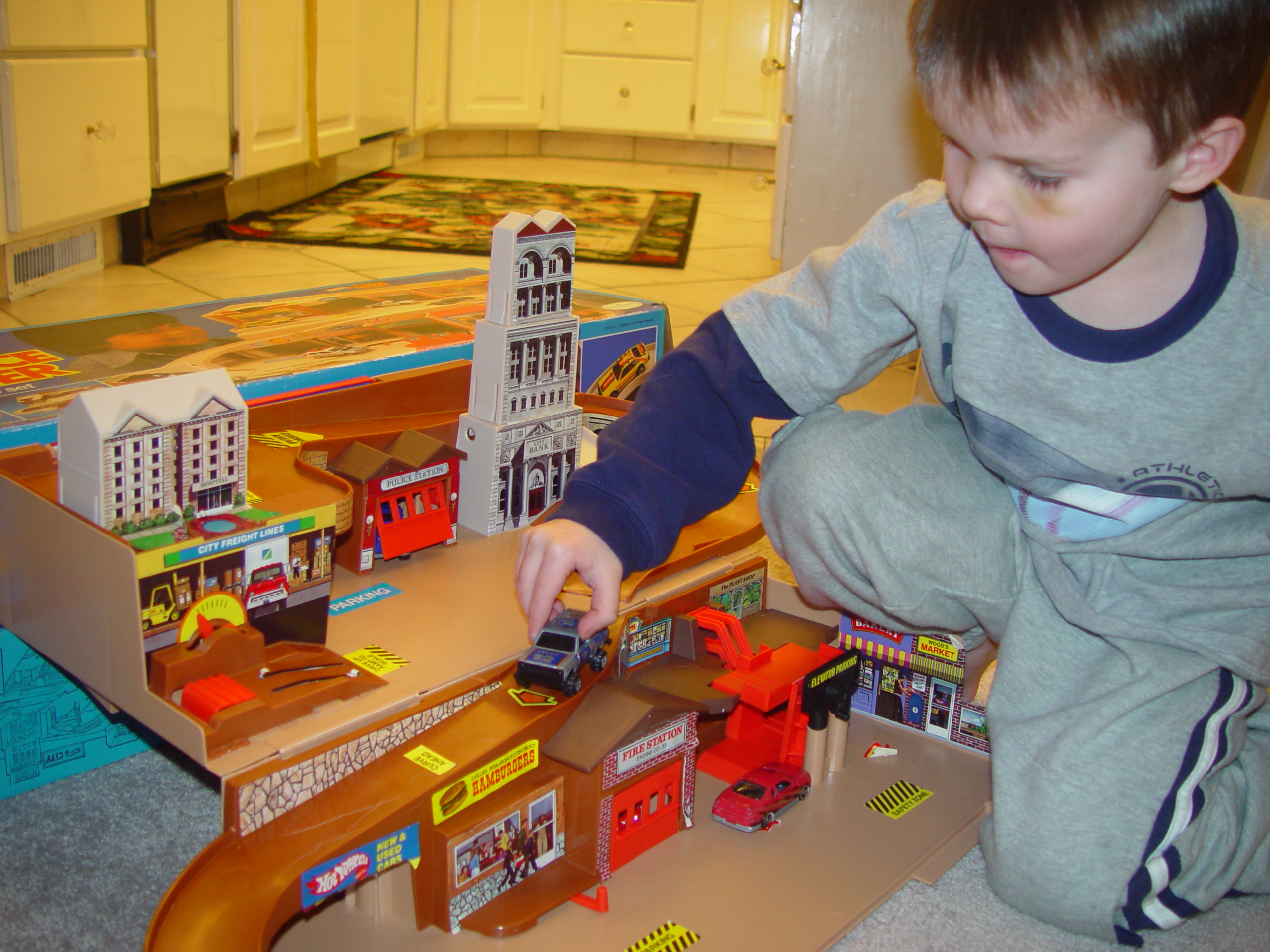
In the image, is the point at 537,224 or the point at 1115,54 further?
the point at 537,224

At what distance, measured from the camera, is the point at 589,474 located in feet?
2.38

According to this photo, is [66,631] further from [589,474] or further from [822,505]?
[822,505]

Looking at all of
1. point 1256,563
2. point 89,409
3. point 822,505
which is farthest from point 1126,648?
point 89,409

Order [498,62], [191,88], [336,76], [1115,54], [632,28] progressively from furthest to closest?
1. [632,28]
2. [498,62]
3. [336,76]
4. [191,88]
5. [1115,54]

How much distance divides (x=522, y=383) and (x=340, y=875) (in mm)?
412

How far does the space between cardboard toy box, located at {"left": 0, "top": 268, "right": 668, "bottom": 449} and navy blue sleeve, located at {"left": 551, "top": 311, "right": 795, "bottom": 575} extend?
0.29 meters

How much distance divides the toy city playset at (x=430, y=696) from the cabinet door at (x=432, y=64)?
7.67 ft

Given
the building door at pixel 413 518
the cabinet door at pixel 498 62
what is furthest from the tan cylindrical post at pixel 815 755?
the cabinet door at pixel 498 62

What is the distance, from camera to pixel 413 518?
86 centimetres

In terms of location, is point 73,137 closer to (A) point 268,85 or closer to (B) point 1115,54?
(A) point 268,85

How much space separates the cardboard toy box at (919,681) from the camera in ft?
2.83

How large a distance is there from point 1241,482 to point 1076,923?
279 mm

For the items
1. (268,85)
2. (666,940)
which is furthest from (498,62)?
(666,940)

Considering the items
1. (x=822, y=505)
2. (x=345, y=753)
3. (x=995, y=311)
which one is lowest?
(x=345, y=753)
